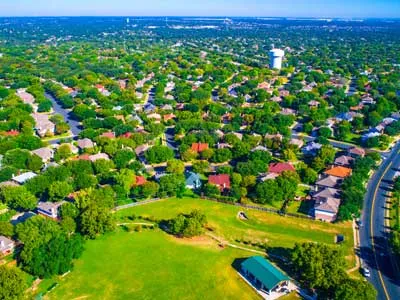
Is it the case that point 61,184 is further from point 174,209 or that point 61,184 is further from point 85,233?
point 174,209

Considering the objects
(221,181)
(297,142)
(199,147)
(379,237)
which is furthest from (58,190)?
(297,142)

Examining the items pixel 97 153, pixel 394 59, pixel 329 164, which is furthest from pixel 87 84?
pixel 394 59

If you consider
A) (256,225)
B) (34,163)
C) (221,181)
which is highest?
(221,181)

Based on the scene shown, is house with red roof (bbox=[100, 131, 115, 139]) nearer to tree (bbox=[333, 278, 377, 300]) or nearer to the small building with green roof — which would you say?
the small building with green roof

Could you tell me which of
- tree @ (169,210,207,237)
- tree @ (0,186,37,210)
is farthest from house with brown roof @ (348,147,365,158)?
tree @ (0,186,37,210)

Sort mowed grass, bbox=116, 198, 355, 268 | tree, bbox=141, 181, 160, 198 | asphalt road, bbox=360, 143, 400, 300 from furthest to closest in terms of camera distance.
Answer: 1. tree, bbox=141, 181, 160, 198
2. mowed grass, bbox=116, 198, 355, 268
3. asphalt road, bbox=360, 143, 400, 300

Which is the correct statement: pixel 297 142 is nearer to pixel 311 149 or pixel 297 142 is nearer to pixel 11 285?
pixel 311 149

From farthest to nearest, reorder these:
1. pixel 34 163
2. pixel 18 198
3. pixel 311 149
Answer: pixel 311 149, pixel 34 163, pixel 18 198
